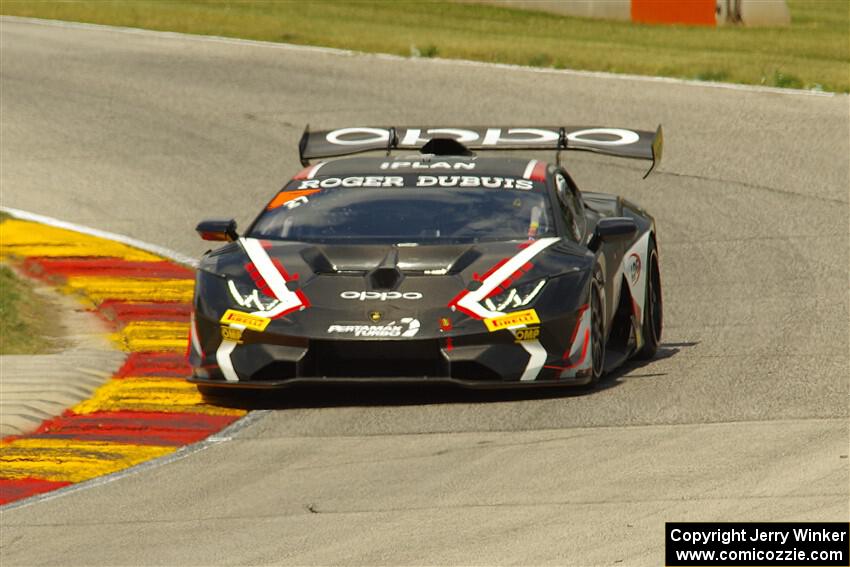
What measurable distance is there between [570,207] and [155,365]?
2.66m

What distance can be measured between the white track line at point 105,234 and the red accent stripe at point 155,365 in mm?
3063

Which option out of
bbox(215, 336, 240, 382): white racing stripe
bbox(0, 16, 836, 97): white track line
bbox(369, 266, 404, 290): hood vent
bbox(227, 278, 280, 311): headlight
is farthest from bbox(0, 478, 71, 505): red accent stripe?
bbox(0, 16, 836, 97): white track line

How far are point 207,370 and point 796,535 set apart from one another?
382cm

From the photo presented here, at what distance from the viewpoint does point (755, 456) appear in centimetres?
773

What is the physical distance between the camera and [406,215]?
984 cm

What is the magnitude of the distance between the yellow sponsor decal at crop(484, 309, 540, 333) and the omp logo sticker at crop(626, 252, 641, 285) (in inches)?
64.3

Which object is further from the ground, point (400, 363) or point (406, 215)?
point (406, 215)

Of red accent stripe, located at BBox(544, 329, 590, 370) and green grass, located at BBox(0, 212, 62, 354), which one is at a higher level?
red accent stripe, located at BBox(544, 329, 590, 370)

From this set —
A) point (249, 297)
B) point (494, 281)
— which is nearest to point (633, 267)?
point (494, 281)

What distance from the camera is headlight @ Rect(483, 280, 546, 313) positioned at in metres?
8.89

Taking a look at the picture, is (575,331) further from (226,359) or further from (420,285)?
(226,359)

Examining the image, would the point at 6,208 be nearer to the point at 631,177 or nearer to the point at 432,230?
the point at 631,177

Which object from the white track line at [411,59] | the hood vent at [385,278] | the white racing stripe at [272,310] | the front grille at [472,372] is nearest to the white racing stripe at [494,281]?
the front grille at [472,372]

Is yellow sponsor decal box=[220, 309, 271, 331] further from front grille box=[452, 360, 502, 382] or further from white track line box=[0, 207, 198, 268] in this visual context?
white track line box=[0, 207, 198, 268]
